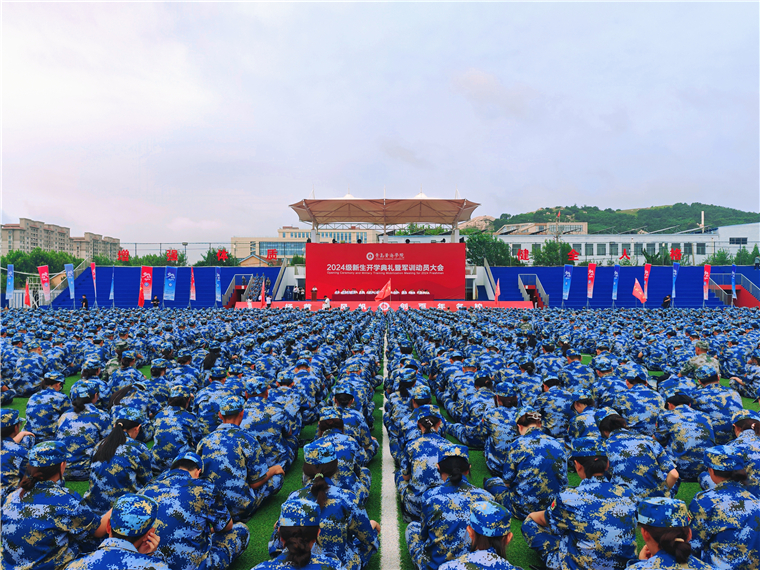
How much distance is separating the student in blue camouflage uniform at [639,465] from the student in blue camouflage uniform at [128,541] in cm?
322

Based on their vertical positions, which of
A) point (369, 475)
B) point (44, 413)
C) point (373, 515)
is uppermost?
point (44, 413)

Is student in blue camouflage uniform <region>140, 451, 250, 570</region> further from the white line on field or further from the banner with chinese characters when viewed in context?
the banner with chinese characters

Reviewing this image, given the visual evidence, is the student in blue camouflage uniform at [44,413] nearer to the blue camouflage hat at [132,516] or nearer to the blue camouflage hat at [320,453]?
the blue camouflage hat at [320,453]

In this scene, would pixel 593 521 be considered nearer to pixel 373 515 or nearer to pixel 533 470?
pixel 533 470

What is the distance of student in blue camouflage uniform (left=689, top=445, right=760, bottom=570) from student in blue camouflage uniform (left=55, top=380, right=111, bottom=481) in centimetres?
542

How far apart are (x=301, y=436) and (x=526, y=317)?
14.8 meters

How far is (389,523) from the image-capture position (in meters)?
4.12

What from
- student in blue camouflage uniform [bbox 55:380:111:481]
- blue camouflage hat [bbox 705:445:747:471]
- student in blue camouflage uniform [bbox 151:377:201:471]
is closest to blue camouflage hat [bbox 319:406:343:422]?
student in blue camouflage uniform [bbox 151:377:201:471]

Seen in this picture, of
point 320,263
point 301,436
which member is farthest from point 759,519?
point 320,263

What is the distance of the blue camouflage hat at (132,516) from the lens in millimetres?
2281

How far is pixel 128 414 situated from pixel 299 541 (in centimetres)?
311

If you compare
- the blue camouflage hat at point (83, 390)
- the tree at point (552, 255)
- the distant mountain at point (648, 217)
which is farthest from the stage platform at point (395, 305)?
the distant mountain at point (648, 217)

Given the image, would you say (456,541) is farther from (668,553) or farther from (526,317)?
(526,317)

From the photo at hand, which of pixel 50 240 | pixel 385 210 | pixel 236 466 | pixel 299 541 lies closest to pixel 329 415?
pixel 236 466
